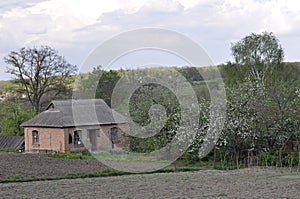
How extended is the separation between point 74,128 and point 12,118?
30.9 ft

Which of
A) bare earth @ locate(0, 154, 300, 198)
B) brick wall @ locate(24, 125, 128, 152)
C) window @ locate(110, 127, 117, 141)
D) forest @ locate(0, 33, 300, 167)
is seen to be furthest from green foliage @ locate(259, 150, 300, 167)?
window @ locate(110, 127, 117, 141)

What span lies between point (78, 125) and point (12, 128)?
379 inches

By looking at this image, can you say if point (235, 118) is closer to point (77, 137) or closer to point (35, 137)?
point (77, 137)

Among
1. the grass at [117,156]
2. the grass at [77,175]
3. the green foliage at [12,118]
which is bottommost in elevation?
the grass at [117,156]

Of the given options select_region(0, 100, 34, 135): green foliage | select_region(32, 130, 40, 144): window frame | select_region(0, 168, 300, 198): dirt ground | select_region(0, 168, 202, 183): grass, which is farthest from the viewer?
select_region(0, 100, 34, 135): green foliage

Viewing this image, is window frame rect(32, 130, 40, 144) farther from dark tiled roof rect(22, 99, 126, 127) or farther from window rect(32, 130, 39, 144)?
dark tiled roof rect(22, 99, 126, 127)

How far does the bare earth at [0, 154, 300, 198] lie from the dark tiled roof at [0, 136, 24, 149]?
2222cm

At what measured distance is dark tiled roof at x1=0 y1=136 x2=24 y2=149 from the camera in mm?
42406

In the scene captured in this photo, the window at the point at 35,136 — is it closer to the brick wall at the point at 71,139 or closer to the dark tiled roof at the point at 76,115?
the brick wall at the point at 71,139

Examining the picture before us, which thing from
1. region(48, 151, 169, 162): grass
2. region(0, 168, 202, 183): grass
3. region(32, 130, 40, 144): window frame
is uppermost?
region(32, 130, 40, 144): window frame

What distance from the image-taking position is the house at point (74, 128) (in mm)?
38062

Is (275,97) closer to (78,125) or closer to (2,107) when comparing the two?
(78,125)

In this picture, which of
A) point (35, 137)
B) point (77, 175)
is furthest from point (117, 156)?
point (35, 137)

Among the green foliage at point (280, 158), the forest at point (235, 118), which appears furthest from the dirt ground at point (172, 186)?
the forest at point (235, 118)
